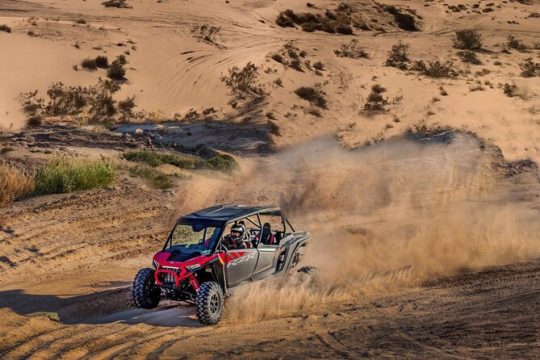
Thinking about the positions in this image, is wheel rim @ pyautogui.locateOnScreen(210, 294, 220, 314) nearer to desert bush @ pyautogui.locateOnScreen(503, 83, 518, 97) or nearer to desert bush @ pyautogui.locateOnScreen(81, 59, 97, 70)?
desert bush @ pyautogui.locateOnScreen(503, 83, 518, 97)

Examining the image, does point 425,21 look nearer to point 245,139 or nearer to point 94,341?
point 245,139

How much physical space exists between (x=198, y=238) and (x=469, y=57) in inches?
1249

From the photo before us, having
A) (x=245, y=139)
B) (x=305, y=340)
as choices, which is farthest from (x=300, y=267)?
(x=245, y=139)

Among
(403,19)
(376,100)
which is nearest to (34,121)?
(376,100)

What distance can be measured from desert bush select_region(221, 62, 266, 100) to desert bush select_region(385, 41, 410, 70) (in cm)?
770

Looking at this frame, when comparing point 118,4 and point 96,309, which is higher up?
point 118,4

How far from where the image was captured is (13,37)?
131 feet

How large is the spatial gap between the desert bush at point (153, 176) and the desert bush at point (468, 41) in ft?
89.1

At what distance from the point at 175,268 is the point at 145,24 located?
35092 mm

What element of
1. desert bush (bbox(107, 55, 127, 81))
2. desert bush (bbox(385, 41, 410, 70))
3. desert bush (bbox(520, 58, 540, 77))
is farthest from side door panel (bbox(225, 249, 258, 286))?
desert bush (bbox(520, 58, 540, 77))

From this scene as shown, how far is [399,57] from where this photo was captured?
136 ft

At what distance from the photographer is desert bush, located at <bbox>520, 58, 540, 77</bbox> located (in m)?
38.0

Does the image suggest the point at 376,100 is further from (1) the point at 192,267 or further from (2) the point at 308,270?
(1) the point at 192,267

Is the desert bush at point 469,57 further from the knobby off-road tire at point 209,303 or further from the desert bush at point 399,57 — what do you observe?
the knobby off-road tire at point 209,303
